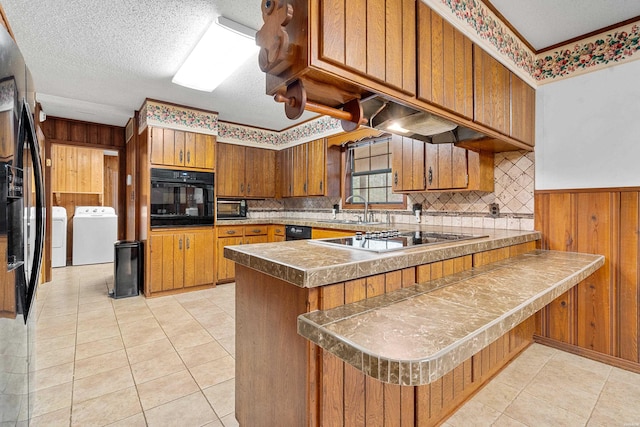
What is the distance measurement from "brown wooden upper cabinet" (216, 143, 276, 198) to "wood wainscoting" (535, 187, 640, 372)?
3.86 m

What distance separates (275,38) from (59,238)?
629 cm

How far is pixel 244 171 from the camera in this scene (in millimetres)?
4941

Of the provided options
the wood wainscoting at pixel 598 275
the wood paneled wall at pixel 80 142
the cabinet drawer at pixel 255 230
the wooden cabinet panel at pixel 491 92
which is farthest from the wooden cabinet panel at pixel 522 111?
the wood paneled wall at pixel 80 142

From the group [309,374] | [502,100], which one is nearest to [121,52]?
[309,374]

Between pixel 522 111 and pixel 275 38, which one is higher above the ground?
pixel 522 111

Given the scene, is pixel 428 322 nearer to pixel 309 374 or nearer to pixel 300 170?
pixel 309 374

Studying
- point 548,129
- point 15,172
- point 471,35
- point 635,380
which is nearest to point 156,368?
point 15,172

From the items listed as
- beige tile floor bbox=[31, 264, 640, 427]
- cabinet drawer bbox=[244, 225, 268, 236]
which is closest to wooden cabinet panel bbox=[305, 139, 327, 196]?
cabinet drawer bbox=[244, 225, 268, 236]

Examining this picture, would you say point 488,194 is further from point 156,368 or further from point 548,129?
point 156,368

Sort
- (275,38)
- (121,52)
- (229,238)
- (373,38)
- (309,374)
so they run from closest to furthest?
1. (309,374)
2. (275,38)
3. (373,38)
4. (121,52)
5. (229,238)

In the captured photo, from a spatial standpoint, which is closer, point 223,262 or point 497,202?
A: point 497,202

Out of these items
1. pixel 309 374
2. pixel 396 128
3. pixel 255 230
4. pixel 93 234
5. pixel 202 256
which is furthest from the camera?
pixel 93 234

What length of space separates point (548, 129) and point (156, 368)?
3.71 metres

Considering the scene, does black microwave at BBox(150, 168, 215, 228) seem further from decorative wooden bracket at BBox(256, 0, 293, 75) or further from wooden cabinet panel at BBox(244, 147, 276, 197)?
decorative wooden bracket at BBox(256, 0, 293, 75)
